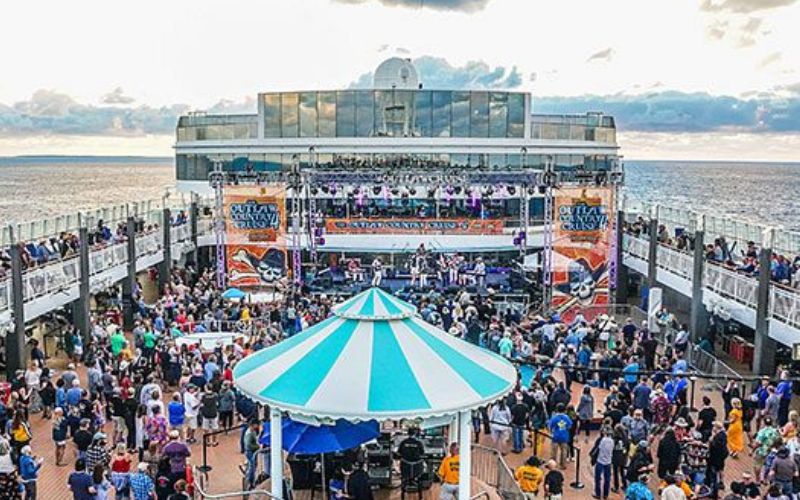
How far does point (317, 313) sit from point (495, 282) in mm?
9290

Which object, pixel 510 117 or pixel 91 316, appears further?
pixel 510 117

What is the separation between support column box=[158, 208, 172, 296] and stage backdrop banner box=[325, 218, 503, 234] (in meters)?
6.48

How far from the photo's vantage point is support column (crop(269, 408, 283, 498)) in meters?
10.9

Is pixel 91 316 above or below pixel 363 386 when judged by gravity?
below

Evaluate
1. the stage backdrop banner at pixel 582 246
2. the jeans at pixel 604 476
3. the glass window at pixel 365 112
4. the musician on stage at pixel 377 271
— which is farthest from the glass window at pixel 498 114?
the jeans at pixel 604 476

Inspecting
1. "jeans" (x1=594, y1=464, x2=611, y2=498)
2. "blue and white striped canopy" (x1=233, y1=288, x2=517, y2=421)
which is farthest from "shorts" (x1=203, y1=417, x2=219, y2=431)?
"jeans" (x1=594, y1=464, x2=611, y2=498)

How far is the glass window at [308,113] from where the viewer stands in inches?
1615

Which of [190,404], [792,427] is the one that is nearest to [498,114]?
[190,404]

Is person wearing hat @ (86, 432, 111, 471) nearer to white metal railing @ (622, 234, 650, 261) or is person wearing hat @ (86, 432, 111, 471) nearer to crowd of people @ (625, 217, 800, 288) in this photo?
crowd of people @ (625, 217, 800, 288)

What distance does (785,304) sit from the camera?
18.8m

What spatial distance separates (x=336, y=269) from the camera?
32438 millimetres

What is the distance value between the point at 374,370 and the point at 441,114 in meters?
32.0

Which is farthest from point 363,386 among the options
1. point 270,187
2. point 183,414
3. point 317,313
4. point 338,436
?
point 270,187

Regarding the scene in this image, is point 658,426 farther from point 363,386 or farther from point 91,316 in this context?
point 91,316
